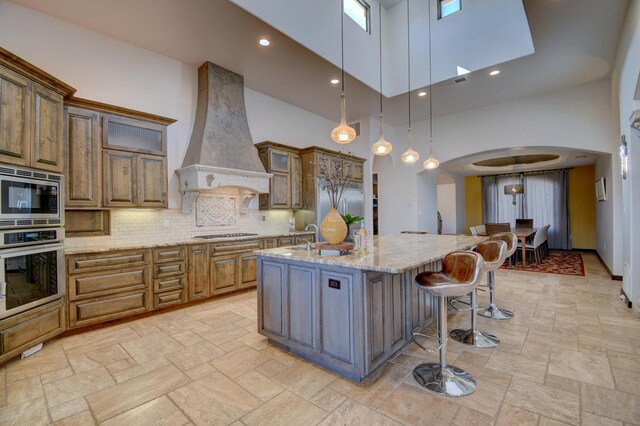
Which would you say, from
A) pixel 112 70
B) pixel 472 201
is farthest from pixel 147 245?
pixel 472 201

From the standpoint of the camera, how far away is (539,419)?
5.84 ft

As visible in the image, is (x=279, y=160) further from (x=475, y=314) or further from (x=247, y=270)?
(x=475, y=314)

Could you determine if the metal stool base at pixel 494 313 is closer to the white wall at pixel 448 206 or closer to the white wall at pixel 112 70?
the white wall at pixel 112 70

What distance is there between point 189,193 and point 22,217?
199 centimetres

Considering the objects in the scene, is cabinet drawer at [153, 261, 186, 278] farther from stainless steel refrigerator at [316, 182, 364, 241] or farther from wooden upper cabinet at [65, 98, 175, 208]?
stainless steel refrigerator at [316, 182, 364, 241]

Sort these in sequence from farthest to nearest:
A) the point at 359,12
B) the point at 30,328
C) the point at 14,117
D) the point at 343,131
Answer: the point at 359,12 < the point at 343,131 < the point at 30,328 < the point at 14,117

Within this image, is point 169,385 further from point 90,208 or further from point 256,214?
point 256,214

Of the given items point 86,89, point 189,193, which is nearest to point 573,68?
point 189,193

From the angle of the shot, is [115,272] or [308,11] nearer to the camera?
[115,272]

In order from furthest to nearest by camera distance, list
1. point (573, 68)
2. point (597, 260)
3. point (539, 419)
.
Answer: point (597, 260) < point (573, 68) < point (539, 419)

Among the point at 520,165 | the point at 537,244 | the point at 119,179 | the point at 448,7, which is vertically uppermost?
the point at 448,7

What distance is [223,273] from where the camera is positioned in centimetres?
435

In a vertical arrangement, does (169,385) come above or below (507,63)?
below

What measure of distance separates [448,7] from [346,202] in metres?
4.13
